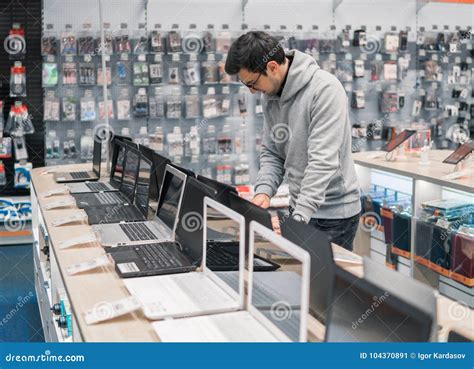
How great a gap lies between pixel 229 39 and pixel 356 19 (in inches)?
61.8

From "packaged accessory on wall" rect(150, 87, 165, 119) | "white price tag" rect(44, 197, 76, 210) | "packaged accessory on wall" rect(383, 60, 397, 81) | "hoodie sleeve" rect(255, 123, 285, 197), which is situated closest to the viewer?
"hoodie sleeve" rect(255, 123, 285, 197)

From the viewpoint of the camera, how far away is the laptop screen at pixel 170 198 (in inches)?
114

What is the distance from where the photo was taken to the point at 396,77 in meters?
7.57

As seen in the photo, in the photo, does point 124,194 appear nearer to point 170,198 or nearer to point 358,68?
point 170,198

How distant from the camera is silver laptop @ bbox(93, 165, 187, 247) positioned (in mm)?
2902

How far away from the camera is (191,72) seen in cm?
683

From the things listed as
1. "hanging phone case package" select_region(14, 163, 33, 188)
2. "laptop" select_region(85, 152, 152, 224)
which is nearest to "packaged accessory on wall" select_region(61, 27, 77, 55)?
"hanging phone case package" select_region(14, 163, 33, 188)

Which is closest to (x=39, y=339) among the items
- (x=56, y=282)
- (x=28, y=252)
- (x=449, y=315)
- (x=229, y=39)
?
(x=56, y=282)

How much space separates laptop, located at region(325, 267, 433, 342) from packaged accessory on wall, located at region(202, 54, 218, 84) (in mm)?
5473

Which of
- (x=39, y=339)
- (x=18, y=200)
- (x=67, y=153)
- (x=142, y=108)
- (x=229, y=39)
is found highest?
(x=229, y=39)

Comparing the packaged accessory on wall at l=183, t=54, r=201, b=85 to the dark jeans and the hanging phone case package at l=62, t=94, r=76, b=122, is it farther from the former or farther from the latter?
the dark jeans

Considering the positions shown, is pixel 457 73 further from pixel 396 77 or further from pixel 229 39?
pixel 229 39

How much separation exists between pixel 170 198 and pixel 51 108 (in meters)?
3.95

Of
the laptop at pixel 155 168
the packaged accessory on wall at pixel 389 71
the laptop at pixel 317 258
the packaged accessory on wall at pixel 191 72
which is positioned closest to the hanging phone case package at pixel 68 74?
the packaged accessory on wall at pixel 191 72
